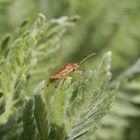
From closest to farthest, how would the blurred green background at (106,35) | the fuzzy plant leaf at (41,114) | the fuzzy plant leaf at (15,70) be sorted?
the fuzzy plant leaf at (41,114)
the fuzzy plant leaf at (15,70)
the blurred green background at (106,35)

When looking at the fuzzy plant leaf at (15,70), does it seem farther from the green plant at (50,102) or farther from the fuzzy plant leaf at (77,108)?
the fuzzy plant leaf at (77,108)

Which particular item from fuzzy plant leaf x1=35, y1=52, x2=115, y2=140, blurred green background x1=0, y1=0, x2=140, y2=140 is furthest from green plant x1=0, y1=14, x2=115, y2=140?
blurred green background x1=0, y1=0, x2=140, y2=140

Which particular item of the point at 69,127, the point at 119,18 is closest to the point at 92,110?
the point at 69,127

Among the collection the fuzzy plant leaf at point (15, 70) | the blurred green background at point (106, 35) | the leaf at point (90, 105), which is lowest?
the leaf at point (90, 105)

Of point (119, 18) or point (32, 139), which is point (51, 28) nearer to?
point (32, 139)

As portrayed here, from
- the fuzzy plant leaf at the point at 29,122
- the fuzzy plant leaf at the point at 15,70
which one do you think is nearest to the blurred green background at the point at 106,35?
the fuzzy plant leaf at the point at 15,70

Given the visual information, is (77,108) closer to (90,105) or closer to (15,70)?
(90,105)

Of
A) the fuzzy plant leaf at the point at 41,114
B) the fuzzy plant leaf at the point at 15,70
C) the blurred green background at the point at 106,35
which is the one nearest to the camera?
the fuzzy plant leaf at the point at 41,114

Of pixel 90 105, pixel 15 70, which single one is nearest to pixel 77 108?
pixel 90 105
